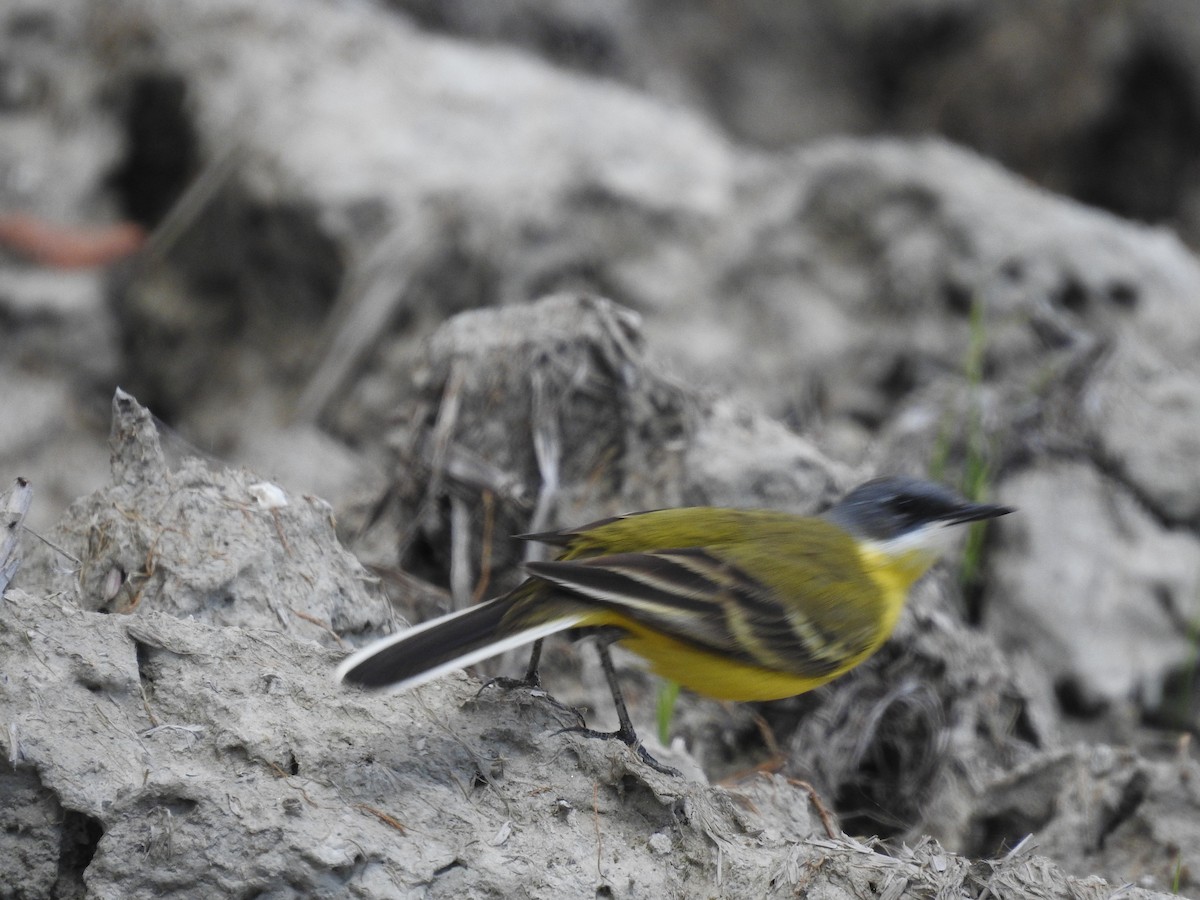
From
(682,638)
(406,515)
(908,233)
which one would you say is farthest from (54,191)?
(682,638)

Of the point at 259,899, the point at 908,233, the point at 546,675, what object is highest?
the point at 908,233

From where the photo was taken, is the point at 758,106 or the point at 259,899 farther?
the point at 758,106

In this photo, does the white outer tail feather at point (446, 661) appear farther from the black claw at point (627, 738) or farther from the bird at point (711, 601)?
the black claw at point (627, 738)

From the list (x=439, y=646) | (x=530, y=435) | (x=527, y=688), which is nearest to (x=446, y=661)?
(x=439, y=646)

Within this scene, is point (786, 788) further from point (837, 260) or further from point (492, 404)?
point (837, 260)

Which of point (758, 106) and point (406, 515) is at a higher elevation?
point (758, 106)

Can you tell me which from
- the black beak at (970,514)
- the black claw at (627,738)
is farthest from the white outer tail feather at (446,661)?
the black beak at (970,514)
